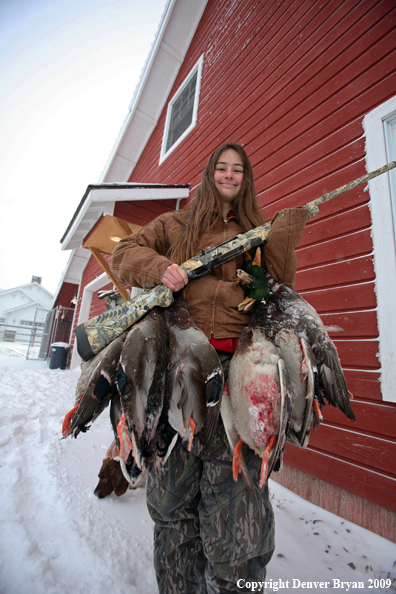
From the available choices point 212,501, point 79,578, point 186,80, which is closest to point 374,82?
point 212,501

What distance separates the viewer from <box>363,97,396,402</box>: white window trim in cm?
205

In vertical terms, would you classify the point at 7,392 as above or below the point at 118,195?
below

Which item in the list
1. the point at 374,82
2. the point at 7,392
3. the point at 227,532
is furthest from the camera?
the point at 7,392

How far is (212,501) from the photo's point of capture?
3.51 ft

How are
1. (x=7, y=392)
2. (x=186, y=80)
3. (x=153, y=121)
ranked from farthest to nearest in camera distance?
(x=153, y=121)
(x=186, y=80)
(x=7, y=392)

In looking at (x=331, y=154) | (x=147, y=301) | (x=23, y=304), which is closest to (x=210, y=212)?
(x=147, y=301)

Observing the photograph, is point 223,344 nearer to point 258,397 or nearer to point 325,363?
point 258,397

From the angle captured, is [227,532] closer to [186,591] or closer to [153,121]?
[186,591]

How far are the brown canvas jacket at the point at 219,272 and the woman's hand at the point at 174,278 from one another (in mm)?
23

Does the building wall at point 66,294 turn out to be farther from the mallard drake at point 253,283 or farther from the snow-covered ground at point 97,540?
the mallard drake at point 253,283

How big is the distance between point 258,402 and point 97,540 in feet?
4.79

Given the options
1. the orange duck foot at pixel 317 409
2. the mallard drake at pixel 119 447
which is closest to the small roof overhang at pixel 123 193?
the mallard drake at pixel 119 447

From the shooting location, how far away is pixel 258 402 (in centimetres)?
97

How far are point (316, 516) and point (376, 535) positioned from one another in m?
0.41
